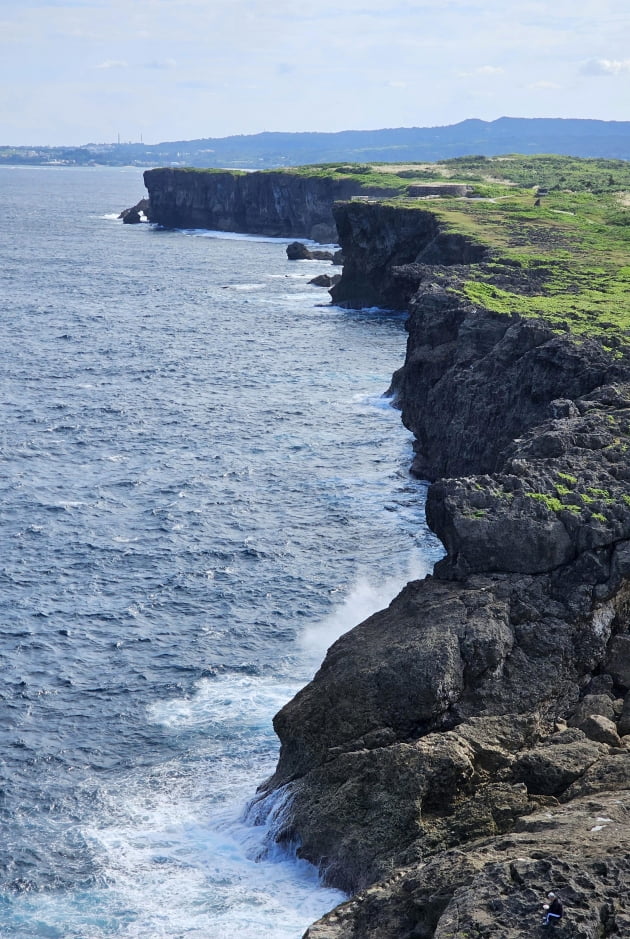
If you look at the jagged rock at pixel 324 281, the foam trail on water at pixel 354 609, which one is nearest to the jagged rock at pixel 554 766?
the foam trail on water at pixel 354 609

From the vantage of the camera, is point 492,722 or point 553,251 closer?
point 492,722

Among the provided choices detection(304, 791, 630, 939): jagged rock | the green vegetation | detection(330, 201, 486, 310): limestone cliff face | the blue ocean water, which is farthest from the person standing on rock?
detection(330, 201, 486, 310): limestone cliff face

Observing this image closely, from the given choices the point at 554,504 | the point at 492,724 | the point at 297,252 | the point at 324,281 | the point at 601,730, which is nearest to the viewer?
the point at 601,730

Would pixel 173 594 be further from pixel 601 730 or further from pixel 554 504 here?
pixel 601 730

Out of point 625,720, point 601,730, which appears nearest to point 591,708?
point 625,720

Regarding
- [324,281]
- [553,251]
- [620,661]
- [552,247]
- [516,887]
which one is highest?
[552,247]

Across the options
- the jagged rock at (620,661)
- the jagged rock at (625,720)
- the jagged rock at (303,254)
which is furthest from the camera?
the jagged rock at (303,254)

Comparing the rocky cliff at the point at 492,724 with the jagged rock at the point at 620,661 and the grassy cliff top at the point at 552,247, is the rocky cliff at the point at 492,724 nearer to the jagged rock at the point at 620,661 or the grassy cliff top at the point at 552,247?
the jagged rock at the point at 620,661
